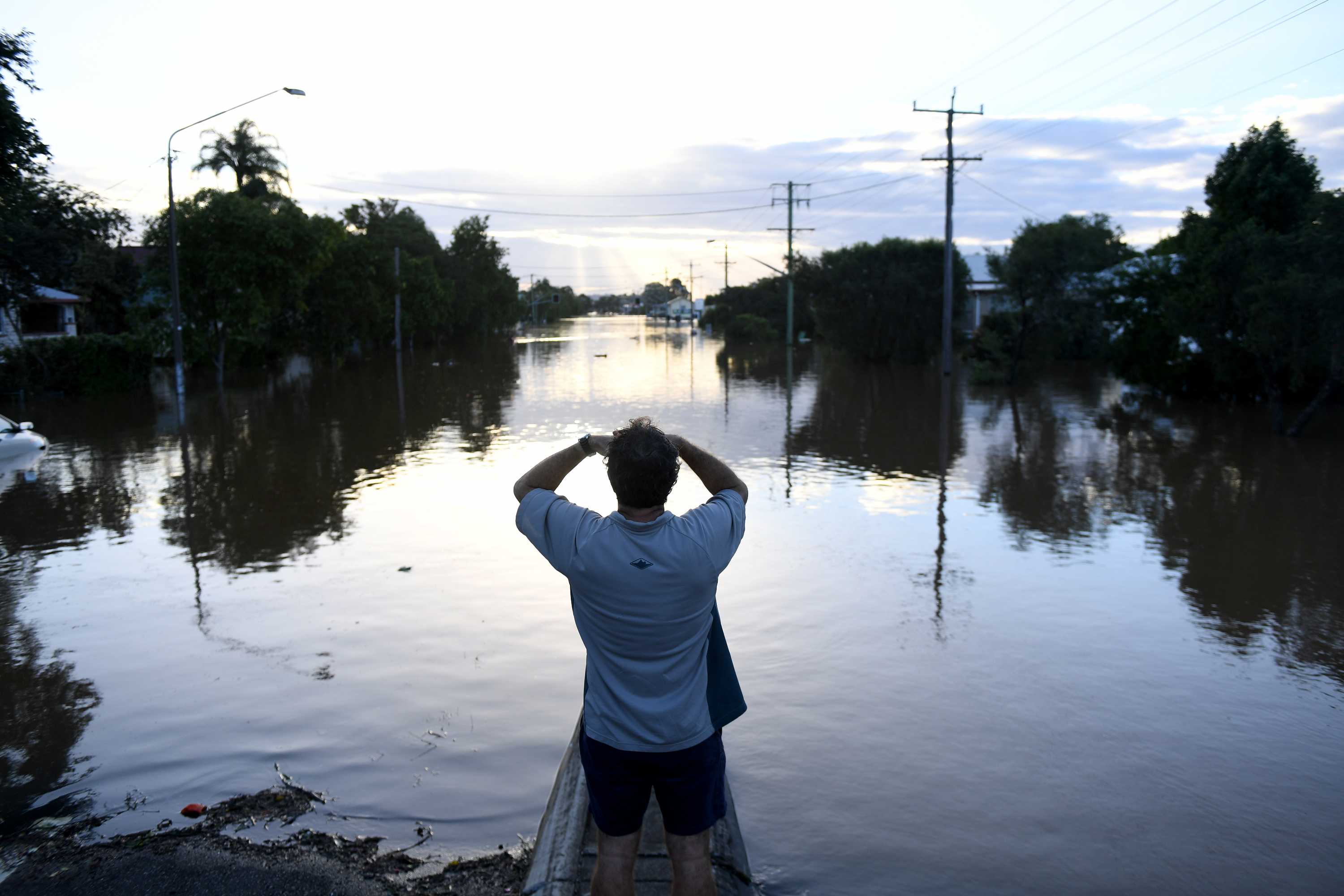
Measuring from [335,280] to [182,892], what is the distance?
138 ft

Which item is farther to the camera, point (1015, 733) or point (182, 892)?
point (1015, 733)

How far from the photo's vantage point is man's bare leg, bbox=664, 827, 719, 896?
308 centimetres

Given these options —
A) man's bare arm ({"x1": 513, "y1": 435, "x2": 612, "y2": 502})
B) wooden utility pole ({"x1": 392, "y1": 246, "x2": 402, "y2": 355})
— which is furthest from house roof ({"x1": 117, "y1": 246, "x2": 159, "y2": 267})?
man's bare arm ({"x1": 513, "y1": 435, "x2": 612, "y2": 502})

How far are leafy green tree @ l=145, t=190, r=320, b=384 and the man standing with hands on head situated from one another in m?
31.1

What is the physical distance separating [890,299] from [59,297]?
31759mm

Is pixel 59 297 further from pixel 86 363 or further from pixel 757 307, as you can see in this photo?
pixel 757 307

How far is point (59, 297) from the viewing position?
37.2m

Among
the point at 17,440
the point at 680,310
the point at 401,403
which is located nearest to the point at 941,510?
the point at 17,440

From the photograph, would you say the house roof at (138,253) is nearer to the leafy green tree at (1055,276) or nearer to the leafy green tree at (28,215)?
the leafy green tree at (28,215)

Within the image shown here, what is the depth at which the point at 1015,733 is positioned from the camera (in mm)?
→ 6262

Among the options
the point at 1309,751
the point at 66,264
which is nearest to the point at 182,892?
the point at 1309,751

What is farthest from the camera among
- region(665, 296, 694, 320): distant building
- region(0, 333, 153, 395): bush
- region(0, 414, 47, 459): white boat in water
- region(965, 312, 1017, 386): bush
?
region(665, 296, 694, 320): distant building

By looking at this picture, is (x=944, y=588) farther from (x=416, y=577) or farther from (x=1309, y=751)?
(x=416, y=577)

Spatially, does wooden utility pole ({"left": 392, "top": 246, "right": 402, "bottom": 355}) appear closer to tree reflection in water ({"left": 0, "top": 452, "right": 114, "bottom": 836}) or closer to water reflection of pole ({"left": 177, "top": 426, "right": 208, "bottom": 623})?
water reflection of pole ({"left": 177, "top": 426, "right": 208, "bottom": 623})
